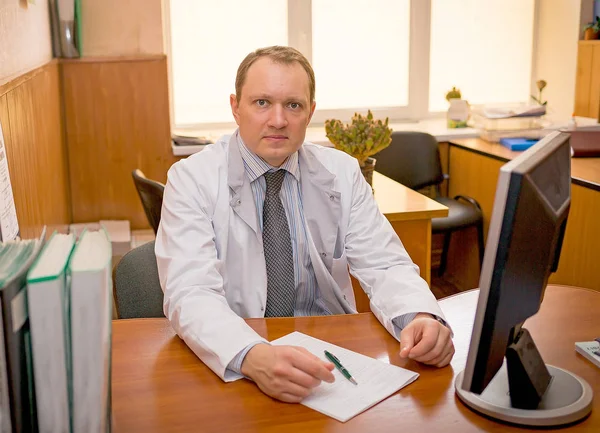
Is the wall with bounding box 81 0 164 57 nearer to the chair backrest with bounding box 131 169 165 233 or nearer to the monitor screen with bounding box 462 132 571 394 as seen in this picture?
the chair backrest with bounding box 131 169 165 233

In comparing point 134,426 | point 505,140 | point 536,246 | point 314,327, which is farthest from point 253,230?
point 505,140

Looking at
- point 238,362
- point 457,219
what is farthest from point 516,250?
point 457,219

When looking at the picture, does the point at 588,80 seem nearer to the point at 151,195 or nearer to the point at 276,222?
the point at 151,195

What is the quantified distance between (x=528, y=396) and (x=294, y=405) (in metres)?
0.38

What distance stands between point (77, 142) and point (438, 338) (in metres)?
2.82

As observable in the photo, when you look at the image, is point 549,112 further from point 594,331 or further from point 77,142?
point 594,331

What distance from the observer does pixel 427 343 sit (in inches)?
53.8

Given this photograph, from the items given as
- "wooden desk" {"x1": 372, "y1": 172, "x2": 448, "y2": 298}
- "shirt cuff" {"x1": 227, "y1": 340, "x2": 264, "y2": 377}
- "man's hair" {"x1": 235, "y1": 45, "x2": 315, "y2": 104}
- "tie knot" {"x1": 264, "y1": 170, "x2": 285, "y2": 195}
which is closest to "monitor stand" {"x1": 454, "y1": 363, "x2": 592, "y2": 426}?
"shirt cuff" {"x1": 227, "y1": 340, "x2": 264, "y2": 377}

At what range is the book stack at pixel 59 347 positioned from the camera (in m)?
0.92

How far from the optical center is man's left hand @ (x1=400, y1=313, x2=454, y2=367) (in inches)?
53.8

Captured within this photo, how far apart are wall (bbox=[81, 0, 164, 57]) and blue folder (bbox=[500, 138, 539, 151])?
1922 millimetres

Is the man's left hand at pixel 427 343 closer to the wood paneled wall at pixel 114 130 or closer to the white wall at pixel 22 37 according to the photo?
the white wall at pixel 22 37

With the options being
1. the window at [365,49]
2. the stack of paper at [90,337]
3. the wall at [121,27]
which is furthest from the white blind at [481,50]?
the stack of paper at [90,337]

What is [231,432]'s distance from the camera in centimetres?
113
